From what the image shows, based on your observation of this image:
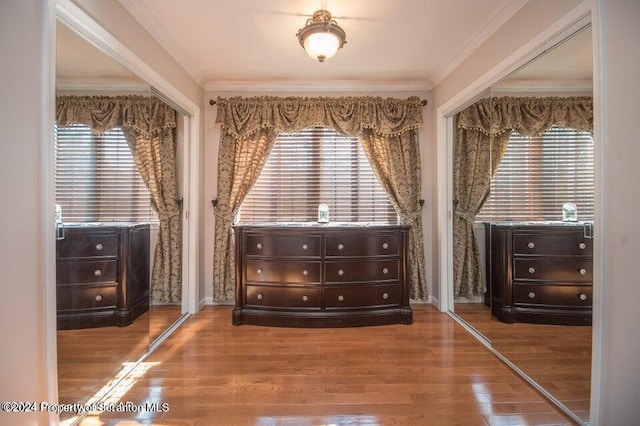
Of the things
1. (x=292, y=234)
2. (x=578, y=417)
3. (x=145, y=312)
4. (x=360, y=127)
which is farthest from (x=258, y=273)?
(x=578, y=417)

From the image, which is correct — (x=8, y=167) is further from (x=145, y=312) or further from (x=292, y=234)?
(x=292, y=234)

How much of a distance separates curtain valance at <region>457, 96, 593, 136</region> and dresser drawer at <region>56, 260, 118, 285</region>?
2.99 meters

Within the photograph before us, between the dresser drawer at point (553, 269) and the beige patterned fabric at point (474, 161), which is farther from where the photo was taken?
the beige patterned fabric at point (474, 161)

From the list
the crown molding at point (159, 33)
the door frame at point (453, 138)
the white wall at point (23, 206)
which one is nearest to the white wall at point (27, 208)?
the white wall at point (23, 206)

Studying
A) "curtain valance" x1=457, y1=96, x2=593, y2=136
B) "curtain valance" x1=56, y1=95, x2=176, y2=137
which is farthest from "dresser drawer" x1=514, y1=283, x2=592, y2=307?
"curtain valance" x1=56, y1=95, x2=176, y2=137

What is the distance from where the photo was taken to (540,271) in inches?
88.2

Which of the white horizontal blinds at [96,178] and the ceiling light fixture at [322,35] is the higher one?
the ceiling light fixture at [322,35]

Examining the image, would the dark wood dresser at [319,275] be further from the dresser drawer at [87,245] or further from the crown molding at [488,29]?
the crown molding at [488,29]

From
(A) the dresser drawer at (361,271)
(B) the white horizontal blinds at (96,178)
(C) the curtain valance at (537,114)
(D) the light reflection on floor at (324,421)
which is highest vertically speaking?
(C) the curtain valance at (537,114)

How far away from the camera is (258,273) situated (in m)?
3.04

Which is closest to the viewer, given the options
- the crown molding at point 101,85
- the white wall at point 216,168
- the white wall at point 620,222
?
the white wall at point 620,222

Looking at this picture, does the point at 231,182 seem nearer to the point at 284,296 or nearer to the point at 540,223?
the point at 284,296

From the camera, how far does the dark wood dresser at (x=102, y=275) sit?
167 cm

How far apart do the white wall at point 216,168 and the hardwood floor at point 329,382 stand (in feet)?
3.01
